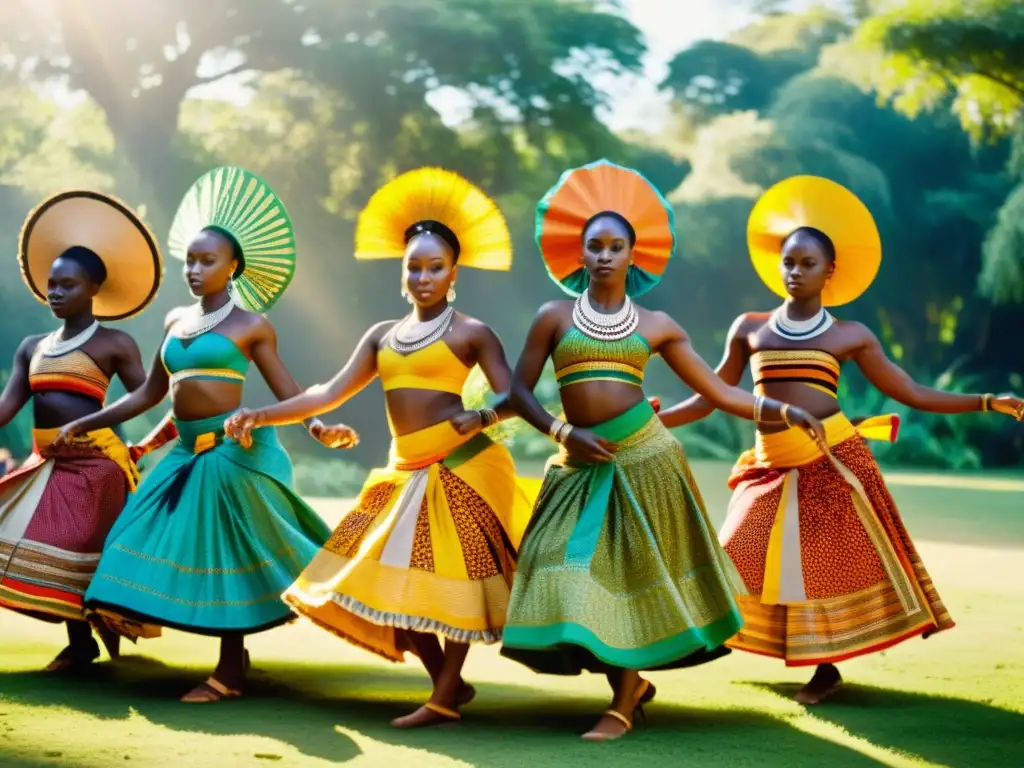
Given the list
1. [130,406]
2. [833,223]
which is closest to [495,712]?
[130,406]

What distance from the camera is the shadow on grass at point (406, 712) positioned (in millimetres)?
4059

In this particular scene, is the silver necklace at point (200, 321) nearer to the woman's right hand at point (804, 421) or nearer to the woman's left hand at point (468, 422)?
the woman's left hand at point (468, 422)

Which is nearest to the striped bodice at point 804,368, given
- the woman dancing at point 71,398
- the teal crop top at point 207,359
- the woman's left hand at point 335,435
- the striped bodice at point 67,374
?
the woman's left hand at point 335,435

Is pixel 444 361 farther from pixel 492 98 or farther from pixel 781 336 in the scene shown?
pixel 492 98

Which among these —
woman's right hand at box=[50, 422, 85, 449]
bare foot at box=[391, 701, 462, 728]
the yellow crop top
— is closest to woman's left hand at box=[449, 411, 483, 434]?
the yellow crop top

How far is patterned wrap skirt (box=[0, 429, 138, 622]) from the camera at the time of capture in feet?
17.3

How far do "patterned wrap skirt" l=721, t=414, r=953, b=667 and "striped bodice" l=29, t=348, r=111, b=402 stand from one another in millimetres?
2770

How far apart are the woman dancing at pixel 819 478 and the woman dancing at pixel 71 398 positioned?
2.41 metres

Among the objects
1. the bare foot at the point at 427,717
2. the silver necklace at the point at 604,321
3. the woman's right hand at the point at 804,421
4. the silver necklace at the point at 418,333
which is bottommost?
the bare foot at the point at 427,717

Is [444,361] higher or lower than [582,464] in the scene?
higher

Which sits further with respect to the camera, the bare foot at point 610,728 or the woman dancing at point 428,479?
the woman dancing at point 428,479

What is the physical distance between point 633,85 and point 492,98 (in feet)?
10.5

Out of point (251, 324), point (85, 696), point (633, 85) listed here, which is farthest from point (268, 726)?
point (633, 85)

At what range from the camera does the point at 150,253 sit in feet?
19.1
